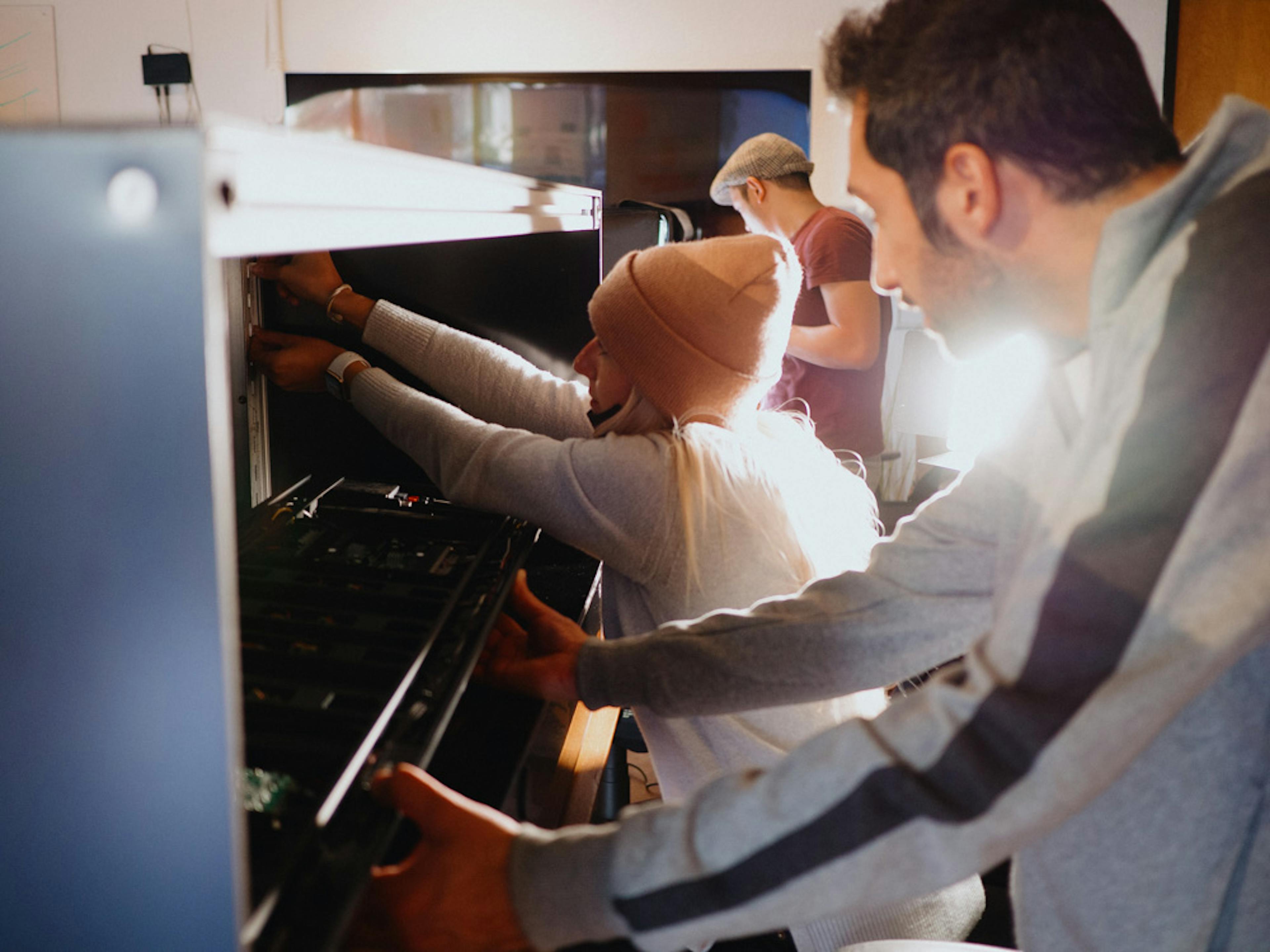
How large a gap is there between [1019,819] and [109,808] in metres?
0.45

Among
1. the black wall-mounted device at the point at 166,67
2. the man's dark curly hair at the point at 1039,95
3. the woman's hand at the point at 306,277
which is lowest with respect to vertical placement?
the woman's hand at the point at 306,277

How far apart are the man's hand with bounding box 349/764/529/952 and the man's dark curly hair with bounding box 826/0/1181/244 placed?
52 centimetres

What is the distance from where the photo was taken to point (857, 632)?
0.82m

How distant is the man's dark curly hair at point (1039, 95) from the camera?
629mm

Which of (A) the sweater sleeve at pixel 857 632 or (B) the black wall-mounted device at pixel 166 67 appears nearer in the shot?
(A) the sweater sleeve at pixel 857 632

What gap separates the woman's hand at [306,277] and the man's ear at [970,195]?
79cm

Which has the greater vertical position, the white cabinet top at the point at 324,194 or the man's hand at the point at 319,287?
the white cabinet top at the point at 324,194

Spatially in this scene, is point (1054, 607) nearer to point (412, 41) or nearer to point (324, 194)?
point (324, 194)

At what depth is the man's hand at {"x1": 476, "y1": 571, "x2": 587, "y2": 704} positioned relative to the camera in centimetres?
88

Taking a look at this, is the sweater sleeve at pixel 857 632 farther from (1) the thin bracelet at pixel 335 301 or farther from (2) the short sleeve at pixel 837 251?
(2) the short sleeve at pixel 837 251

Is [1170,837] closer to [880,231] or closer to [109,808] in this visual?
[880,231]

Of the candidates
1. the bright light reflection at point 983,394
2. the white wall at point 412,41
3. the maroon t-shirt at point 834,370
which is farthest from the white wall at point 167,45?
the bright light reflection at point 983,394

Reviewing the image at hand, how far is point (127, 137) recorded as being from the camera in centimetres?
36

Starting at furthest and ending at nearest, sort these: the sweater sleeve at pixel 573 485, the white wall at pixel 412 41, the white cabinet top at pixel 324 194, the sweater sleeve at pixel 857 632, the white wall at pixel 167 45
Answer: the white wall at pixel 167 45
the white wall at pixel 412 41
the sweater sleeve at pixel 573 485
the sweater sleeve at pixel 857 632
the white cabinet top at pixel 324 194
